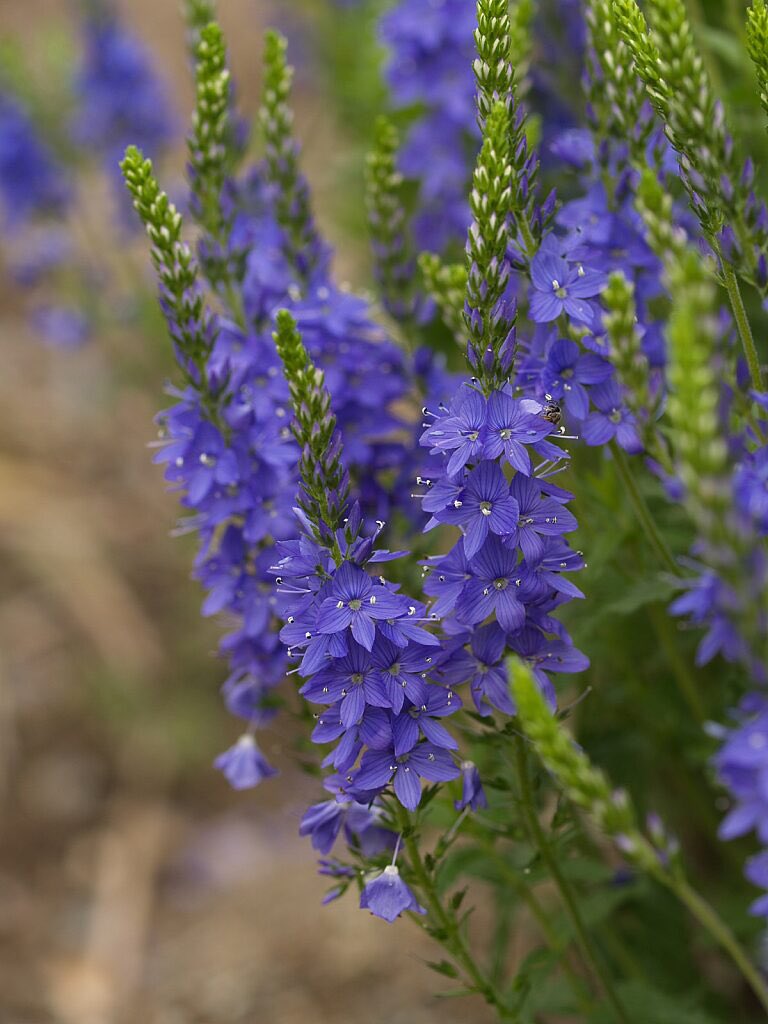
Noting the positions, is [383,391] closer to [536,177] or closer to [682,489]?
[536,177]

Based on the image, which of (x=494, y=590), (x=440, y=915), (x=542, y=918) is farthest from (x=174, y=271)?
(x=542, y=918)

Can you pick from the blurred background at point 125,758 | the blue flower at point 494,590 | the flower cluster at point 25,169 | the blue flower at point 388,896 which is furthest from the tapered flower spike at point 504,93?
the flower cluster at point 25,169

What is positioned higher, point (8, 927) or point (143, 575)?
point (143, 575)

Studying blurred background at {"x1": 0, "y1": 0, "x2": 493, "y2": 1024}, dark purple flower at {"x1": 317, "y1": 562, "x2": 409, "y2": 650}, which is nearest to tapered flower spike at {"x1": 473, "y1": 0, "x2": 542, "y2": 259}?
dark purple flower at {"x1": 317, "y1": 562, "x2": 409, "y2": 650}

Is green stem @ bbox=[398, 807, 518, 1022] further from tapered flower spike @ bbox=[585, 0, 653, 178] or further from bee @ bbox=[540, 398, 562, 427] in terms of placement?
tapered flower spike @ bbox=[585, 0, 653, 178]

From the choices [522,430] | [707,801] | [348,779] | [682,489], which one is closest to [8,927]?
[707,801]

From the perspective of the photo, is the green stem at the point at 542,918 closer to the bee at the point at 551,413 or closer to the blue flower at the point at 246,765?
the blue flower at the point at 246,765
